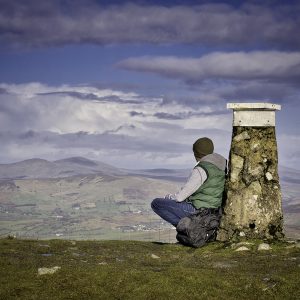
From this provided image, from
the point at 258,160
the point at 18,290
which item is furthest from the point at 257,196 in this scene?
the point at 18,290

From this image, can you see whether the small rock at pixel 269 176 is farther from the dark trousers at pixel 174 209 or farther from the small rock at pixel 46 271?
the small rock at pixel 46 271

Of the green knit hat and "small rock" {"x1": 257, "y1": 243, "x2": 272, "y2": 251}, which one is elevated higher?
the green knit hat

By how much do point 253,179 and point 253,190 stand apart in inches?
14.0

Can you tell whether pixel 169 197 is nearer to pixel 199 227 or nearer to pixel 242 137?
pixel 199 227

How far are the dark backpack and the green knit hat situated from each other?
5.94ft

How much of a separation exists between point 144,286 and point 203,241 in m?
6.53

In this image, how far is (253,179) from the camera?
16656 millimetres

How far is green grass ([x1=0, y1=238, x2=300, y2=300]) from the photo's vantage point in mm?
9781

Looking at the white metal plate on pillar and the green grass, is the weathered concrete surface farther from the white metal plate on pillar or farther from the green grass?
the green grass

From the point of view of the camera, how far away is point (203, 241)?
16.3 meters

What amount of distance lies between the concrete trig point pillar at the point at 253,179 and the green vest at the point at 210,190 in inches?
12.0

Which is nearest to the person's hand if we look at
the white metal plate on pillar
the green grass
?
the green grass

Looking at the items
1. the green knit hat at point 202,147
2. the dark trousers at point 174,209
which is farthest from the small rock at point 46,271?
the green knit hat at point 202,147

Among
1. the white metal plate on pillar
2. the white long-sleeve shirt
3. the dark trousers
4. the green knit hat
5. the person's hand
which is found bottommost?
the dark trousers
